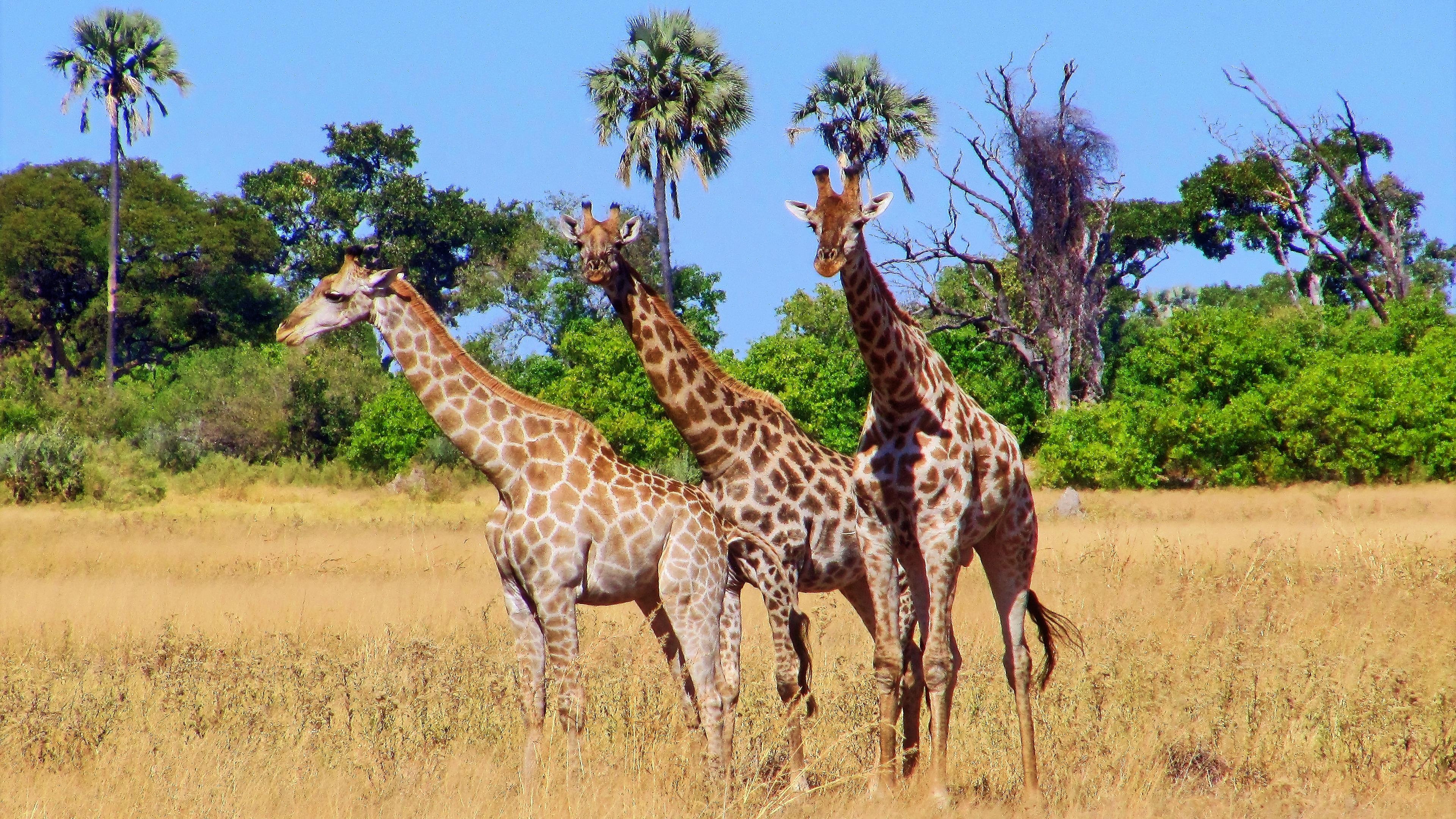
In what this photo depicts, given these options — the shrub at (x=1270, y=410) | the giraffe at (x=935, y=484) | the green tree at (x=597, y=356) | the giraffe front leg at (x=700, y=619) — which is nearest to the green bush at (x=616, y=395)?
the green tree at (x=597, y=356)

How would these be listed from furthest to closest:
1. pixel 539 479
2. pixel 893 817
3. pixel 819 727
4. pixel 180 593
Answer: pixel 180 593 < pixel 819 727 < pixel 539 479 < pixel 893 817

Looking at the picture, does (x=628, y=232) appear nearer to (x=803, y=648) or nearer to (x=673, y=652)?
(x=673, y=652)

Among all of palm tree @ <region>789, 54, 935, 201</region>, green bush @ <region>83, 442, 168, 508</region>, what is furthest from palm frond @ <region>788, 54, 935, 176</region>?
green bush @ <region>83, 442, 168, 508</region>

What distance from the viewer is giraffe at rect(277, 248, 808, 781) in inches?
265

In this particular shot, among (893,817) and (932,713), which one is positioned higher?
(932,713)

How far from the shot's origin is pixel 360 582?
579 inches

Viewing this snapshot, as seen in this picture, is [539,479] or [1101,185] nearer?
[539,479]

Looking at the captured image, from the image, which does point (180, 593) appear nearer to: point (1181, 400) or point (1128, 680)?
point (1128, 680)

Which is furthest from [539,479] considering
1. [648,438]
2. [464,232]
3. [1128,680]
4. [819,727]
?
[464,232]

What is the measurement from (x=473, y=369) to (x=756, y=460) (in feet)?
5.85

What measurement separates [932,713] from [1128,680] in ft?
7.94

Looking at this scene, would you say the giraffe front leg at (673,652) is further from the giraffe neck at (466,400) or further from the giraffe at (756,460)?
the giraffe neck at (466,400)

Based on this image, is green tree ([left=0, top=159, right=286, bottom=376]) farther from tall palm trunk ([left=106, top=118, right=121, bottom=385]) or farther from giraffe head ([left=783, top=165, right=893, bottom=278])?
giraffe head ([left=783, top=165, right=893, bottom=278])

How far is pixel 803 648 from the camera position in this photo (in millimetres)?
7504
